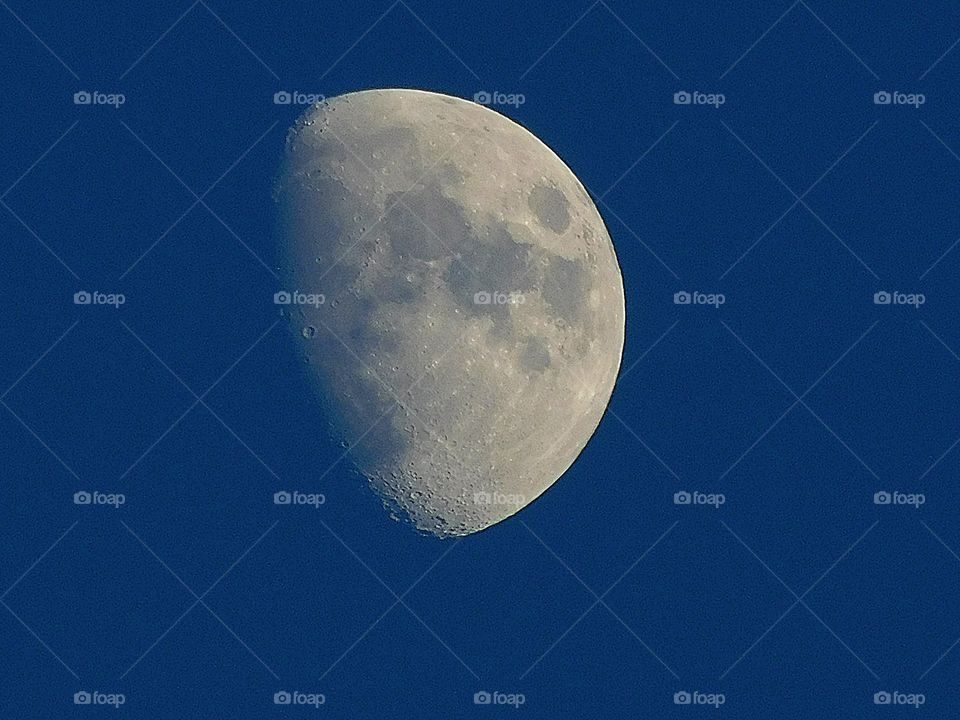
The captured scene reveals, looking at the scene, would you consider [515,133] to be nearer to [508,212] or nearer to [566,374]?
[508,212]

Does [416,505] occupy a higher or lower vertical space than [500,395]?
lower

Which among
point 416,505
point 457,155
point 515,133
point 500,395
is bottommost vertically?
point 416,505

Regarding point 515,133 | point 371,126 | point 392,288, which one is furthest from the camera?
point 515,133

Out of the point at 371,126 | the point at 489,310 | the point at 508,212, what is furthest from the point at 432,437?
the point at 371,126

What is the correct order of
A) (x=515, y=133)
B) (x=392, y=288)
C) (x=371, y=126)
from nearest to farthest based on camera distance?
(x=392, y=288), (x=371, y=126), (x=515, y=133)

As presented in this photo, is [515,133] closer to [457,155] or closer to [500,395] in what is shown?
[457,155]

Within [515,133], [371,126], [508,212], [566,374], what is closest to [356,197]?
[371,126]

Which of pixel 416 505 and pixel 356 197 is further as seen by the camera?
pixel 416 505
